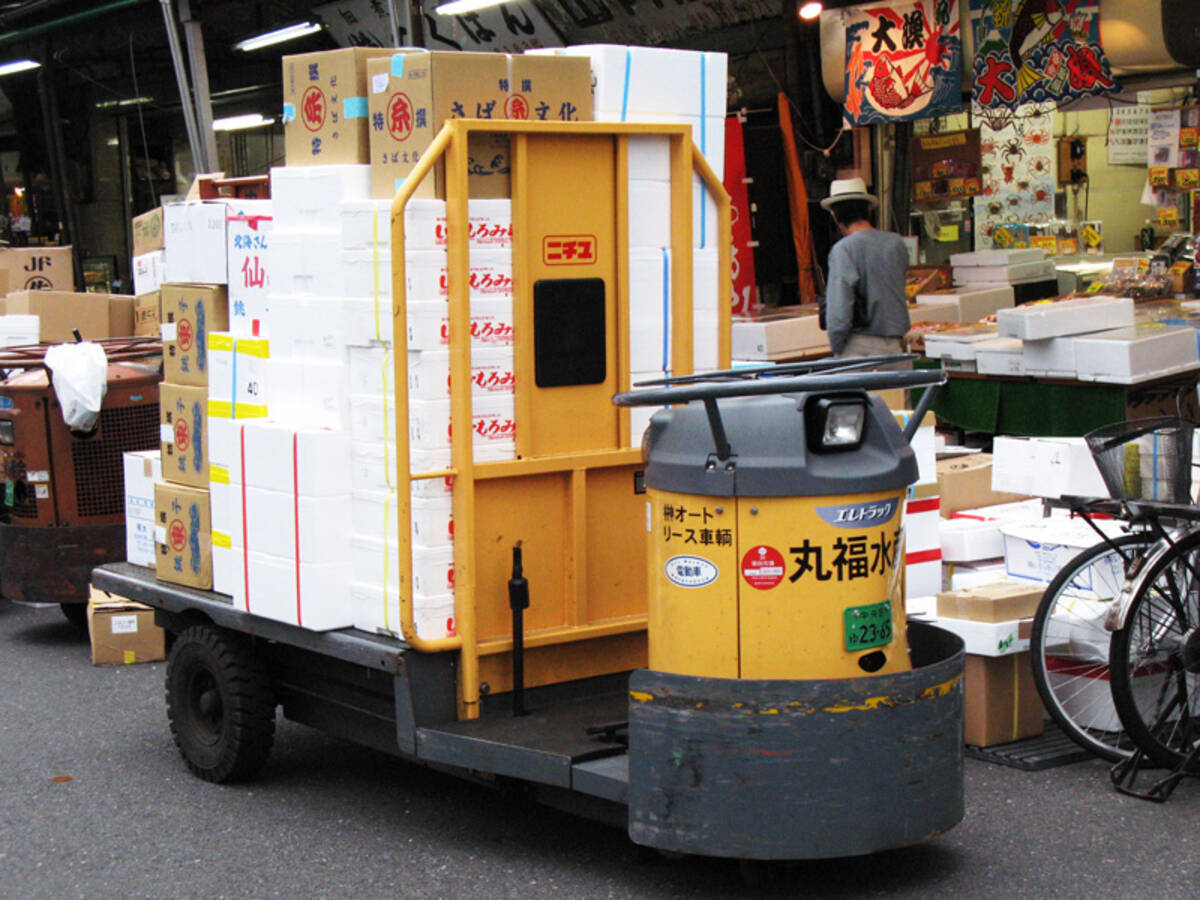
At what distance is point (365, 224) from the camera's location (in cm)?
502

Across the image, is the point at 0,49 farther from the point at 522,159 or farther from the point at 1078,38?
the point at 522,159

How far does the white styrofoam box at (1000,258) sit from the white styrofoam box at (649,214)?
6884mm

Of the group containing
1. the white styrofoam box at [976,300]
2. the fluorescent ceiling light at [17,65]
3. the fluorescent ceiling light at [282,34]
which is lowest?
the white styrofoam box at [976,300]

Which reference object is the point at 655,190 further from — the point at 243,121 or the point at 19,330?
the point at 243,121

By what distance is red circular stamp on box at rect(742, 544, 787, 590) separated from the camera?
4.29 m

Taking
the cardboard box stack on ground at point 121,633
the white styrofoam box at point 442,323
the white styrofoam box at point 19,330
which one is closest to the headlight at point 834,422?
the white styrofoam box at point 442,323

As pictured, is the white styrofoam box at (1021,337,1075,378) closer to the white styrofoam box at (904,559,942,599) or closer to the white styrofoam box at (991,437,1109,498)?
the white styrofoam box at (991,437,1109,498)

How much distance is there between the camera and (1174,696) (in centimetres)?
552

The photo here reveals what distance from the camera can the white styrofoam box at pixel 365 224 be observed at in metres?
4.95

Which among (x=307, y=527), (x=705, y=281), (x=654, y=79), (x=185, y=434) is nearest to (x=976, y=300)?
(x=705, y=281)

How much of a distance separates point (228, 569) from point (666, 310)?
2018 mm

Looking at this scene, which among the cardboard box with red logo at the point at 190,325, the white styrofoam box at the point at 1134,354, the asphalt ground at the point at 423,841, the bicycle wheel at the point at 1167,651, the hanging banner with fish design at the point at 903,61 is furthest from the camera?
the hanging banner with fish design at the point at 903,61

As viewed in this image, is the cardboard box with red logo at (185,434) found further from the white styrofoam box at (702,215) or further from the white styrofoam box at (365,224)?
the white styrofoam box at (702,215)

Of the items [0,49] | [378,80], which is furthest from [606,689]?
[0,49]
